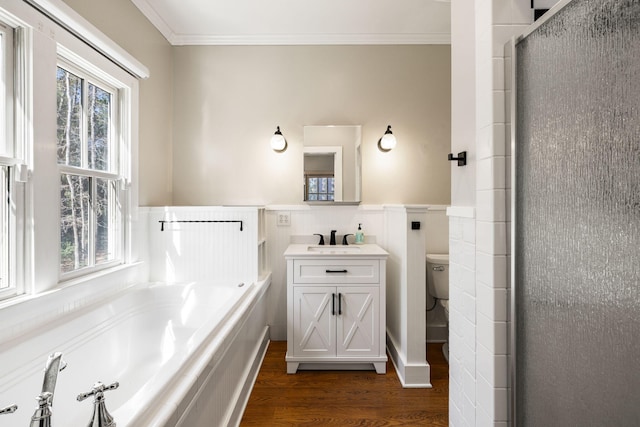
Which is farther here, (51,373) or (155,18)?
(155,18)

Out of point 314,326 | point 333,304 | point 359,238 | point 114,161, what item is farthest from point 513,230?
point 114,161

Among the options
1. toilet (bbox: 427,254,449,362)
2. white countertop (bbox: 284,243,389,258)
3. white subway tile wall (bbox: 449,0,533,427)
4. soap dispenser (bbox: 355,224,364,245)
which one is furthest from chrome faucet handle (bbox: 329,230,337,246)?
white subway tile wall (bbox: 449,0,533,427)

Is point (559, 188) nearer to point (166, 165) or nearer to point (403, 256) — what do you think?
point (403, 256)

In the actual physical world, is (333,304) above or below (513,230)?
below

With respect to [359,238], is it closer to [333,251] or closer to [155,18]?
[333,251]

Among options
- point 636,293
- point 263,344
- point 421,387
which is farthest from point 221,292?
point 636,293

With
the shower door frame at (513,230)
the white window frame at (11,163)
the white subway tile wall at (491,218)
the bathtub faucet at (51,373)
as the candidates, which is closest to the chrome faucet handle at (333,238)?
the white subway tile wall at (491,218)

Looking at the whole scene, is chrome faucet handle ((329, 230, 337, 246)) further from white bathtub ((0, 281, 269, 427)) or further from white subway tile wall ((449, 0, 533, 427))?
white subway tile wall ((449, 0, 533, 427))

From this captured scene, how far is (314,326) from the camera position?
2264mm

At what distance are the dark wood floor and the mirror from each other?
1.35 m

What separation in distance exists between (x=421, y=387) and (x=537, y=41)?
1999mm

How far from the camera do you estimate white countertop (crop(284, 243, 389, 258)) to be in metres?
2.27

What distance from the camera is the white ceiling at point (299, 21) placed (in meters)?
2.41

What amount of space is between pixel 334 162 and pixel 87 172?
1.74 meters
